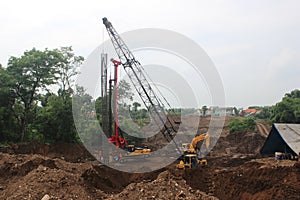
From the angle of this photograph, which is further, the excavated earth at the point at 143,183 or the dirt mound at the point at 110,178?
the dirt mound at the point at 110,178

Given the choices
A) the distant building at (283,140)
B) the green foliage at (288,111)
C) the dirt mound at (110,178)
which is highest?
the green foliage at (288,111)

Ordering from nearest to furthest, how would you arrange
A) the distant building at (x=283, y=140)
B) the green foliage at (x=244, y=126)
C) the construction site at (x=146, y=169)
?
the construction site at (x=146, y=169) → the distant building at (x=283, y=140) → the green foliage at (x=244, y=126)

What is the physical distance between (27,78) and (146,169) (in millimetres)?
11073

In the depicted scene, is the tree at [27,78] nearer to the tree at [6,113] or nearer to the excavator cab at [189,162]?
the tree at [6,113]

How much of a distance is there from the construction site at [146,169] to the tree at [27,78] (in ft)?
8.60

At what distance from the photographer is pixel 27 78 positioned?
2112cm

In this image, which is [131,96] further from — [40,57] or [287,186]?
[287,186]

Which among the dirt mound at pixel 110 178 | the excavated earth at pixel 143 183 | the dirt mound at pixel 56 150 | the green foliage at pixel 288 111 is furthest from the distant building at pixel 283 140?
the green foliage at pixel 288 111

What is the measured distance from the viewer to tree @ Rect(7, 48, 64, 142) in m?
21.1

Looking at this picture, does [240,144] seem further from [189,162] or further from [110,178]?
[110,178]

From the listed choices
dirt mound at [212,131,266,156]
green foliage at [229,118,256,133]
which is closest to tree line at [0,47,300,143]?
dirt mound at [212,131,266,156]

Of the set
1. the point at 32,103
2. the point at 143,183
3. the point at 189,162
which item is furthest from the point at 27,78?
the point at 143,183

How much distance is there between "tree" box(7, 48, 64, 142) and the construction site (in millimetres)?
2620

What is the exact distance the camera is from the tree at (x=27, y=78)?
21.1 metres
